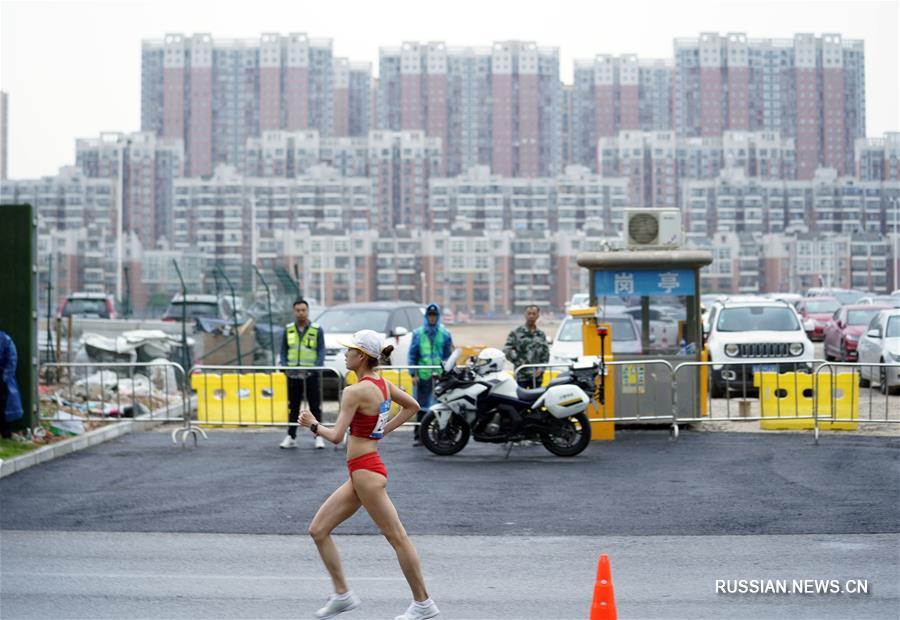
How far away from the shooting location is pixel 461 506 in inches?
453

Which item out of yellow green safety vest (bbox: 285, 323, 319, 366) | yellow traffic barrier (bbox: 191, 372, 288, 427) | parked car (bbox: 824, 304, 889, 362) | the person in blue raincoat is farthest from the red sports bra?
parked car (bbox: 824, 304, 889, 362)

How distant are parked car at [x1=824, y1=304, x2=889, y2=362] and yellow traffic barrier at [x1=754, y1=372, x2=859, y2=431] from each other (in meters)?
11.5

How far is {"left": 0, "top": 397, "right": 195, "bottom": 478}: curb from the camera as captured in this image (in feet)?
45.8

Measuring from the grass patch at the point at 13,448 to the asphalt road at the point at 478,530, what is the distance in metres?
0.41

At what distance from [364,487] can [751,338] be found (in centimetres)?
1661

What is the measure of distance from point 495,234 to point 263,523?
164 metres

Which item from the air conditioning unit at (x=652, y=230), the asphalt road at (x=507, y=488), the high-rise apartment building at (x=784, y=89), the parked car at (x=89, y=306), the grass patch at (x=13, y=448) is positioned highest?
the high-rise apartment building at (x=784, y=89)

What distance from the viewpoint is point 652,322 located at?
18.2 meters

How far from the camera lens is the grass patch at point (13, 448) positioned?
560 inches

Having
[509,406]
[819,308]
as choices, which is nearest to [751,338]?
[509,406]

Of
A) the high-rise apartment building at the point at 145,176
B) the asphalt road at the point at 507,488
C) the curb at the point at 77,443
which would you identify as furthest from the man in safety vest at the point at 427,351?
the high-rise apartment building at the point at 145,176

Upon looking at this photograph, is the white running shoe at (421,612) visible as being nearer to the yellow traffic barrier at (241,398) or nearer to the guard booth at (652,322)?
the guard booth at (652,322)

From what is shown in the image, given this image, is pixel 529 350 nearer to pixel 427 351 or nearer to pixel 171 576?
pixel 427 351

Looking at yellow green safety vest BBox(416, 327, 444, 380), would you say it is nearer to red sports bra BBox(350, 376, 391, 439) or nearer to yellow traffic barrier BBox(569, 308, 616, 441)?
yellow traffic barrier BBox(569, 308, 616, 441)
